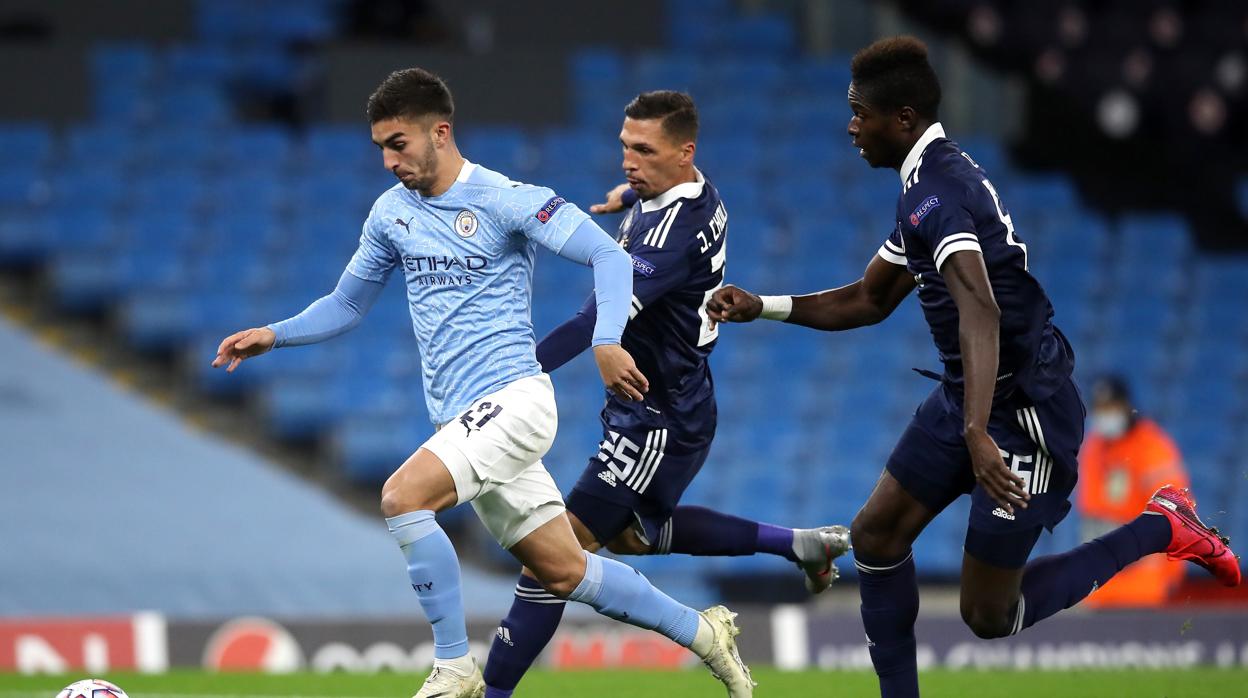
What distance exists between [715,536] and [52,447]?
7.40 metres

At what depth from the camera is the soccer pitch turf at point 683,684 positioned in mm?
7389

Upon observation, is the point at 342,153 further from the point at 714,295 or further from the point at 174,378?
the point at 714,295

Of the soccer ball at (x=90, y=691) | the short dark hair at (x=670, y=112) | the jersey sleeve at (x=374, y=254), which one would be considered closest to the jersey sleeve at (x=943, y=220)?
the short dark hair at (x=670, y=112)

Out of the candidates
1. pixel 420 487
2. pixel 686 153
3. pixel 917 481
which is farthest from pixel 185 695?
pixel 917 481

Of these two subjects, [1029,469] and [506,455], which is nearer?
[506,455]

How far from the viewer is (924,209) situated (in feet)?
17.2

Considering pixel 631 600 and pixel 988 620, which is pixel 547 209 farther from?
pixel 988 620

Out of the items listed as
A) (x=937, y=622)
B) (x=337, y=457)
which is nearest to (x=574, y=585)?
(x=937, y=622)

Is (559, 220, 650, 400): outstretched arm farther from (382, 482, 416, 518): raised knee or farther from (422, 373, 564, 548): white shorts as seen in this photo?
(382, 482, 416, 518): raised knee

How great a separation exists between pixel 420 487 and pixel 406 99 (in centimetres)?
131

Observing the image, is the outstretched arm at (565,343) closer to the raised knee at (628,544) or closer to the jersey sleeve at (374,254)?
the jersey sleeve at (374,254)

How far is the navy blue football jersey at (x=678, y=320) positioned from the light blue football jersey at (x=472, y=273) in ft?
2.47

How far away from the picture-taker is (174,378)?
13.4 meters

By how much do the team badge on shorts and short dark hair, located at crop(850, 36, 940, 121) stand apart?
1353 mm
